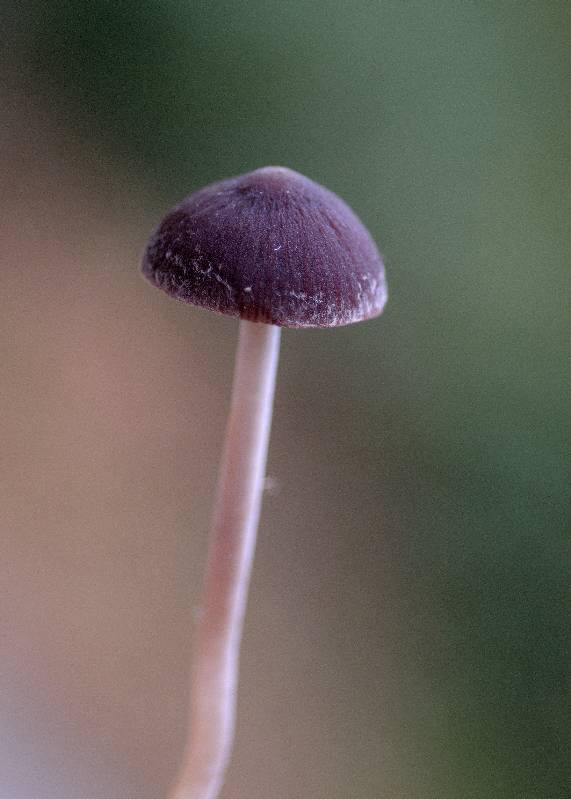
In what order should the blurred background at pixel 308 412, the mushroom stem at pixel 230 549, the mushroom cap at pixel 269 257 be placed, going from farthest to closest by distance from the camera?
the blurred background at pixel 308 412 → the mushroom stem at pixel 230 549 → the mushroom cap at pixel 269 257

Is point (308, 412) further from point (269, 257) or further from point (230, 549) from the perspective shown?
point (269, 257)

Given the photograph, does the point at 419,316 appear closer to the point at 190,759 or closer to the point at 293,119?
the point at 293,119

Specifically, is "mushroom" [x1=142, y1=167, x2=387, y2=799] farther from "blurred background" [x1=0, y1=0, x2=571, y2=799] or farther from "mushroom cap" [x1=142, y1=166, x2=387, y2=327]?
"blurred background" [x1=0, y1=0, x2=571, y2=799]

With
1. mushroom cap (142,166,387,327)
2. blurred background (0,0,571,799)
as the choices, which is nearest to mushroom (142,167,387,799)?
mushroom cap (142,166,387,327)

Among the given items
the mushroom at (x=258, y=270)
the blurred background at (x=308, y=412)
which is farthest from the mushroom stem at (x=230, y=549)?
the blurred background at (x=308, y=412)

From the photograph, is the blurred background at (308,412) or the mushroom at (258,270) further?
the blurred background at (308,412)

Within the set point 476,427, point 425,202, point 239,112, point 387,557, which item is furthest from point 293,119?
point 387,557

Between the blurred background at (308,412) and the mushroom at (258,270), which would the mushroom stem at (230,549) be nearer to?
the mushroom at (258,270)
